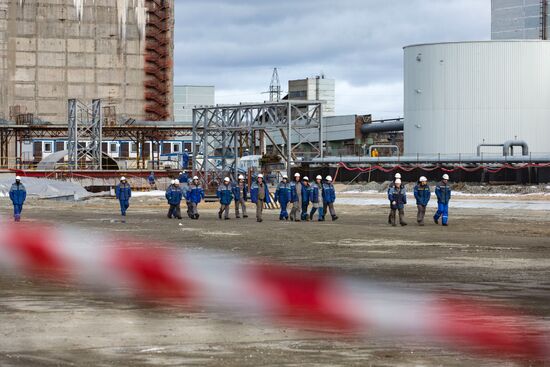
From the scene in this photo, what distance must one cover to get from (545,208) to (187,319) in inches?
1414

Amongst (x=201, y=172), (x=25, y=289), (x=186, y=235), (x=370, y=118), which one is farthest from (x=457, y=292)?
(x=370, y=118)

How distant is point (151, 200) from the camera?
62531mm

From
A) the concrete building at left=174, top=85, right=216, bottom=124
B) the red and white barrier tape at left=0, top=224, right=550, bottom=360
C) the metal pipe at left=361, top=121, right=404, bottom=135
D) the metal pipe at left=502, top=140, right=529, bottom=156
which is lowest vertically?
the red and white barrier tape at left=0, top=224, right=550, bottom=360

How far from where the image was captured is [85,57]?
4648 inches

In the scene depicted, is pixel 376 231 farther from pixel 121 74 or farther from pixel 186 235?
pixel 121 74

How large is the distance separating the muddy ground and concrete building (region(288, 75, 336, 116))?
99.6 m

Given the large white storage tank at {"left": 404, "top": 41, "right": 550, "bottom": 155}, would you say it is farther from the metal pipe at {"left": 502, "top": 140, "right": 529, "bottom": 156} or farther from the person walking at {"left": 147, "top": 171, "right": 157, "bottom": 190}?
the person walking at {"left": 147, "top": 171, "right": 157, "bottom": 190}

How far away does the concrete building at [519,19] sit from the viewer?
8525 cm

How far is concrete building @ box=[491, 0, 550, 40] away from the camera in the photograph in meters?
85.2

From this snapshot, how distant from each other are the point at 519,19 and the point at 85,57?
163 ft

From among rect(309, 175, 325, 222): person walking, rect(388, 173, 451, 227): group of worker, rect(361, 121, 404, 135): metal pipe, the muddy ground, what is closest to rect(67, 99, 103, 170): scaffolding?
rect(361, 121, 404, 135): metal pipe

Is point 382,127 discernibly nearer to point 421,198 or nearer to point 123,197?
point 123,197

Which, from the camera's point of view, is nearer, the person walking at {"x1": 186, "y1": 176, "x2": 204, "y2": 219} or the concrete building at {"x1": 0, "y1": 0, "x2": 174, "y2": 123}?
the person walking at {"x1": 186, "y1": 176, "x2": 204, "y2": 219}

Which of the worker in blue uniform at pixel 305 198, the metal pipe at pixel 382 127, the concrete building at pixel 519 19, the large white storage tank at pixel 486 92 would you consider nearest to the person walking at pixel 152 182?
the large white storage tank at pixel 486 92
